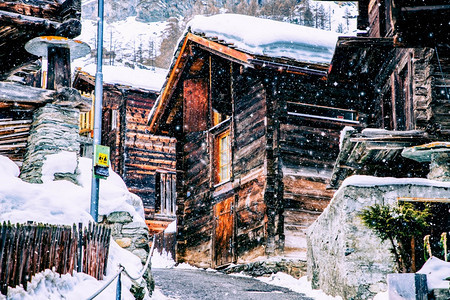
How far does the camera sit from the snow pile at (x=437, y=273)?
6449 mm

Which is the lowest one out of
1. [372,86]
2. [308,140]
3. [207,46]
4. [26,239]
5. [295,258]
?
[295,258]

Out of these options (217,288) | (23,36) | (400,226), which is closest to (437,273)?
(400,226)

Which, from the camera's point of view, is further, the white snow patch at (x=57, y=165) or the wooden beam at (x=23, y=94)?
the wooden beam at (x=23, y=94)

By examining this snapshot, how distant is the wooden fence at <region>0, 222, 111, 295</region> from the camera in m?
6.00

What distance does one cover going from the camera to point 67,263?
7.12 meters

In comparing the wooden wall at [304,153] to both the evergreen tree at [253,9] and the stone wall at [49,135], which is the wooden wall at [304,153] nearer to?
the stone wall at [49,135]

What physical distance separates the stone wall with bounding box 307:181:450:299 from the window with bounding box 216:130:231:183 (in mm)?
7519

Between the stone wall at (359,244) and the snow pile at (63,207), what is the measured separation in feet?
9.87

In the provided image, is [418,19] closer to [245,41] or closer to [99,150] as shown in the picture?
[99,150]

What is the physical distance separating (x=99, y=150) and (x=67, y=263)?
244 cm

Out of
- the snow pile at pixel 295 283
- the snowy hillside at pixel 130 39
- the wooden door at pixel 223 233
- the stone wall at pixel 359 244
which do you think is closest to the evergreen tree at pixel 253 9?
the snowy hillside at pixel 130 39

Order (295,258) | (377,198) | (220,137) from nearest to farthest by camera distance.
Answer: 1. (377,198)
2. (295,258)
3. (220,137)

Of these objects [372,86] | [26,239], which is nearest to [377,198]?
[26,239]

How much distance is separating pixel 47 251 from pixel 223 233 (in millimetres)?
9583
